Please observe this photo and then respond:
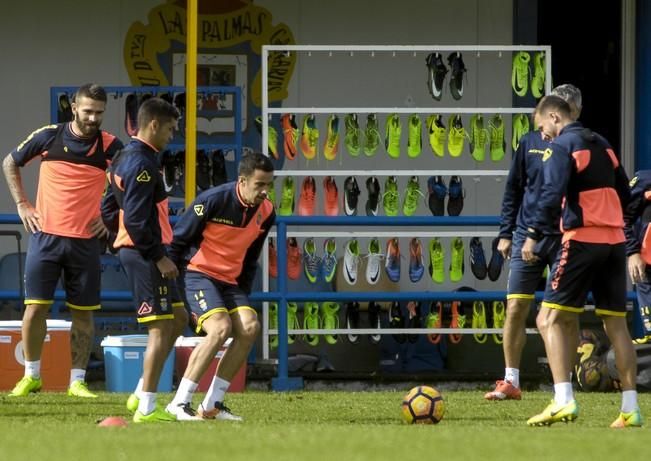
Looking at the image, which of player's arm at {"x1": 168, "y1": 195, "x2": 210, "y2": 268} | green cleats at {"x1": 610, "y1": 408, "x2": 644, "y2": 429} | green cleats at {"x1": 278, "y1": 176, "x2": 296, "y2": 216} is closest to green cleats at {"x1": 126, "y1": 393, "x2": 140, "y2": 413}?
player's arm at {"x1": 168, "y1": 195, "x2": 210, "y2": 268}

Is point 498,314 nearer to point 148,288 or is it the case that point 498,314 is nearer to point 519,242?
point 519,242

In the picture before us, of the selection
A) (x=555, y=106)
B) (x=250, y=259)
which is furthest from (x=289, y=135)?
(x=555, y=106)

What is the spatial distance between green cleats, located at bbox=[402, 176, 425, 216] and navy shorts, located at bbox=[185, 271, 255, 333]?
472 centimetres

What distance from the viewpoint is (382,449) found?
715cm

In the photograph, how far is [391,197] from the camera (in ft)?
46.6

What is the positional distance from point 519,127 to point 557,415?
5469 mm

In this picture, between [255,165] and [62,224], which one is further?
[62,224]

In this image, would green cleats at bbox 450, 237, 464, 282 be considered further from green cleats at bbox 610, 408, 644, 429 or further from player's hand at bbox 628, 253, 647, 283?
green cleats at bbox 610, 408, 644, 429

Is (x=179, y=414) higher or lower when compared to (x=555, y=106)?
lower

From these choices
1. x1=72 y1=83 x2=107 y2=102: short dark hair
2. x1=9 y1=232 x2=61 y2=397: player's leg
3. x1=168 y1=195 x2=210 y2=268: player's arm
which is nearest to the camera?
x1=168 y1=195 x2=210 y2=268: player's arm

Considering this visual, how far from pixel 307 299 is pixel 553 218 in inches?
171

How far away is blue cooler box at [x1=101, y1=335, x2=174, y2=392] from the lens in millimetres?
12078

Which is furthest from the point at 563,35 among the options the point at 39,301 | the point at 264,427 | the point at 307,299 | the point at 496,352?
the point at 264,427

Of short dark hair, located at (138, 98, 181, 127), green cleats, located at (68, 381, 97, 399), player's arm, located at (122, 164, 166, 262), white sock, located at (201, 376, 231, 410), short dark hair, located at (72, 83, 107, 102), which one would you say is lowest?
green cleats, located at (68, 381, 97, 399)
